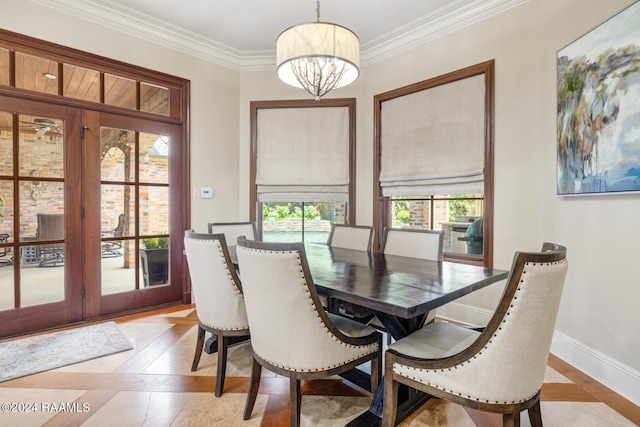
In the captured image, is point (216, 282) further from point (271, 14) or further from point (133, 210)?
point (271, 14)

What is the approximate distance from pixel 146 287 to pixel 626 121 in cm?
405

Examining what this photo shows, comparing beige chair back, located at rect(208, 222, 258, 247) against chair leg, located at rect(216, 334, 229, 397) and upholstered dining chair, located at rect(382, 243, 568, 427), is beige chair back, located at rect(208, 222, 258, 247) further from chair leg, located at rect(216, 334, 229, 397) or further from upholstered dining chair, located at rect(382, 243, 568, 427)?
upholstered dining chair, located at rect(382, 243, 568, 427)

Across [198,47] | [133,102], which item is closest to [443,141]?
[198,47]

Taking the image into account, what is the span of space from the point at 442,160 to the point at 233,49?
8.84ft

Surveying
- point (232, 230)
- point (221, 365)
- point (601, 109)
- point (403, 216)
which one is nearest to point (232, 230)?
point (232, 230)

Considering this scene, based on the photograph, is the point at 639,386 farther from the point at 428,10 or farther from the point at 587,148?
the point at 428,10

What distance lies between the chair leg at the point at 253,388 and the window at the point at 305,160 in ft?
8.03

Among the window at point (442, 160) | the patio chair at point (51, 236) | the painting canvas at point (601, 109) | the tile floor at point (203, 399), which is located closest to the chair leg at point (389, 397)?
the tile floor at point (203, 399)

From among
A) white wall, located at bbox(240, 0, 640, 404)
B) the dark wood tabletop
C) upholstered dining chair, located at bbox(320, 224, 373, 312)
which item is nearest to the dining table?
the dark wood tabletop

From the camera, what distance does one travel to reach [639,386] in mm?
1787

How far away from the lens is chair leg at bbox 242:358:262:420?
5.28ft

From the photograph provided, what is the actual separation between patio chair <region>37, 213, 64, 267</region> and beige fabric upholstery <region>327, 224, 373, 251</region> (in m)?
2.39

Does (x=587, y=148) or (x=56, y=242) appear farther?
(x=56, y=242)

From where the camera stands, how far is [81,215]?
115 inches
